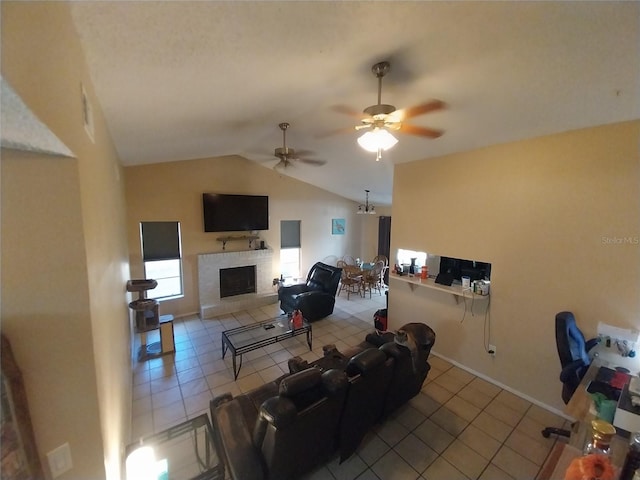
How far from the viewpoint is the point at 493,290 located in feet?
10.3

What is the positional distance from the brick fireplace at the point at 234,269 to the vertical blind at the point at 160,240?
0.52m

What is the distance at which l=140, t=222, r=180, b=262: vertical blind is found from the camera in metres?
4.74

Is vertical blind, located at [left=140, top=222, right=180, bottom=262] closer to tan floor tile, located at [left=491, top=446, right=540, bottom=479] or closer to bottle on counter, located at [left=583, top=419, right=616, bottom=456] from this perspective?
tan floor tile, located at [left=491, top=446, right=540, bottom=479]

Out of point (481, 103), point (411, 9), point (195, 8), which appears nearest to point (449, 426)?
point (481, 103)

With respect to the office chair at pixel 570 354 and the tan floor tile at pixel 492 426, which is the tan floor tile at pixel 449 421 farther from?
the office chair at pixel 570 354

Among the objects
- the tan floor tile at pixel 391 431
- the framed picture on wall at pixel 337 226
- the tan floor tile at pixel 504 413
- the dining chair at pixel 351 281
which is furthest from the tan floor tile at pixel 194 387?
the framed picture on wall at pixel 337 226

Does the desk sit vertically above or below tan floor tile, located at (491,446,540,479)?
above

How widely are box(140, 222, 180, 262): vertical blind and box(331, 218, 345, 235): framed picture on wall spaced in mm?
3838

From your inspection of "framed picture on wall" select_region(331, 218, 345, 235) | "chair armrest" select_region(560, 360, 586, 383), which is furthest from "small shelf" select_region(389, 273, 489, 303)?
"framed picture on wall" select_region(331, 218, 345, 235)

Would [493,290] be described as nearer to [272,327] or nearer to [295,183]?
[272,327]

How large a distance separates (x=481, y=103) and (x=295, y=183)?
15.3 ft

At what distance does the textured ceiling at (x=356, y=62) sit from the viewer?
1.12 metres

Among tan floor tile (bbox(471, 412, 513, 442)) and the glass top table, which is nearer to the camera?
the glass top table

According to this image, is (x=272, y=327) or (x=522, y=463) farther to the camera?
(x=272, y=327)
